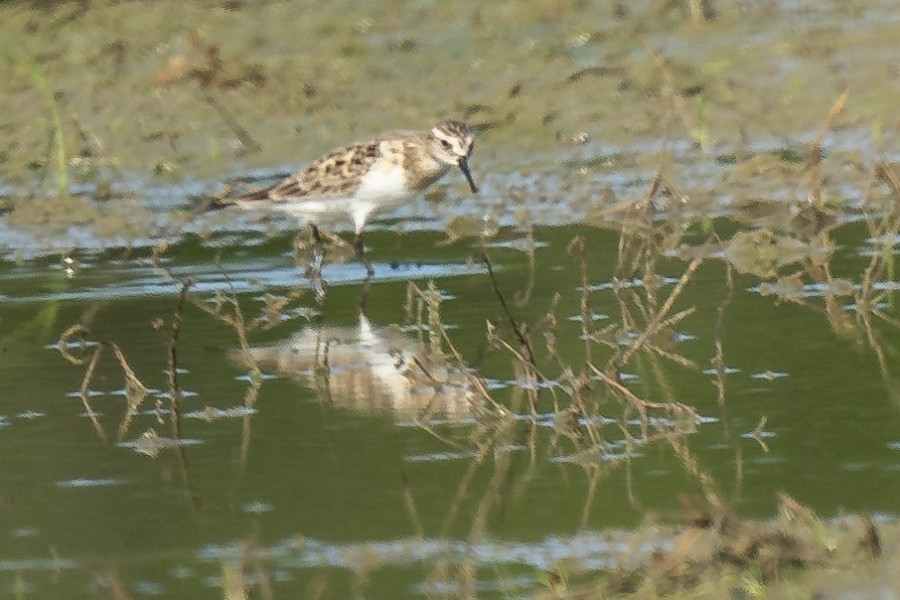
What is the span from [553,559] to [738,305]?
3417 mm

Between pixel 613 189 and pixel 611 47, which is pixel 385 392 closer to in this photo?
pixel 613 189

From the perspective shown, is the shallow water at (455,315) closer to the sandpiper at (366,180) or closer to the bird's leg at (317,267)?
the bird's leg at (317,267)

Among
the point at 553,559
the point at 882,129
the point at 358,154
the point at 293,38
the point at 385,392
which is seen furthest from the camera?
the point at 293,38

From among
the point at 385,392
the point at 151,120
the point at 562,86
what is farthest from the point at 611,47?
the point at 385,392

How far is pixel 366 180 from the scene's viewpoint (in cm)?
1046

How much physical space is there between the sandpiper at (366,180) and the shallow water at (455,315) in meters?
0.27

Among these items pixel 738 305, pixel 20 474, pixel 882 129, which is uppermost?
pixel 20 474

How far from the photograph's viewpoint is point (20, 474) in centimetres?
616

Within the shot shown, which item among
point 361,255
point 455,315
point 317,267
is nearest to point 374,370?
point 455,315

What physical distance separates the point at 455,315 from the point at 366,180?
219 cm

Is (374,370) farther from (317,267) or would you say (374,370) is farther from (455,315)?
(317,267)

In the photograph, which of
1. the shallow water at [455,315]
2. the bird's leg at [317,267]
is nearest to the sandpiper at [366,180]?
the bird's leg at [317,267]

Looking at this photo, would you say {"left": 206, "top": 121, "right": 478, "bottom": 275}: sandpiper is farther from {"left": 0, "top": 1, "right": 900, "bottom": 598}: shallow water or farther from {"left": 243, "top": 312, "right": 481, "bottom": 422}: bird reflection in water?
{"left": 243, "top": 312, "right": 481, "bottom": 422}: bird reflection in water

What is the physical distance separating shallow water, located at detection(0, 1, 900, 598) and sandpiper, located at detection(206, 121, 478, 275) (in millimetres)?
268
